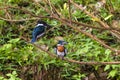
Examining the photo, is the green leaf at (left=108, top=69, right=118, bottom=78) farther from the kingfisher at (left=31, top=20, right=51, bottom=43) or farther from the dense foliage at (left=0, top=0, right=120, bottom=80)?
the kingfisher at (left=31, top=20, right=51, bottom=43)

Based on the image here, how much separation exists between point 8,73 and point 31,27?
0.96 metres

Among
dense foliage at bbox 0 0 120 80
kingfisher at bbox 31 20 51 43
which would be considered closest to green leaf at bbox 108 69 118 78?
dense foliage at bbox 0 0 120 80

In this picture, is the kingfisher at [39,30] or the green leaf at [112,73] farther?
the kingfisher at [39,30]

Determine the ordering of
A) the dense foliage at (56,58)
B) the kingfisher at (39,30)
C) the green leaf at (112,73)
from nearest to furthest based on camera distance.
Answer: the green leaf at (112,73) → the dense foliage at (56,58) → the kingfisher at (39,30)

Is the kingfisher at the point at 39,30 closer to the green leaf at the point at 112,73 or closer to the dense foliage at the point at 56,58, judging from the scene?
the dense foliage at the point at 56,58

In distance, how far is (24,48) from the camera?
4254 mm

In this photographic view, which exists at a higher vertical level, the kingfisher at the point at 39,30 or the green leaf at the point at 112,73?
the kingfisher at the point at 39,30

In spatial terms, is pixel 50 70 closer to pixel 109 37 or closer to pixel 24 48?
pixel 24 48

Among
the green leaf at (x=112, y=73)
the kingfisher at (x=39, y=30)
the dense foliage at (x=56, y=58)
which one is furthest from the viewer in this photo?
the kingfisher at (x=39, y=30)

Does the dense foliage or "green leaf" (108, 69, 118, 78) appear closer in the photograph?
"green leaf" (108, 69, 118, 78)

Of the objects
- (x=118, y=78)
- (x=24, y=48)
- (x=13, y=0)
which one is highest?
(x=13, y=0)

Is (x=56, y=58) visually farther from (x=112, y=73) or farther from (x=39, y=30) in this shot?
(x=112, y=73)

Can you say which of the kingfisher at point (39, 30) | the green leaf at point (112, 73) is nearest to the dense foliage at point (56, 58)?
the green leaf at point (112, 73)

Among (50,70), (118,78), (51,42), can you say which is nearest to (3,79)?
(50,70)
